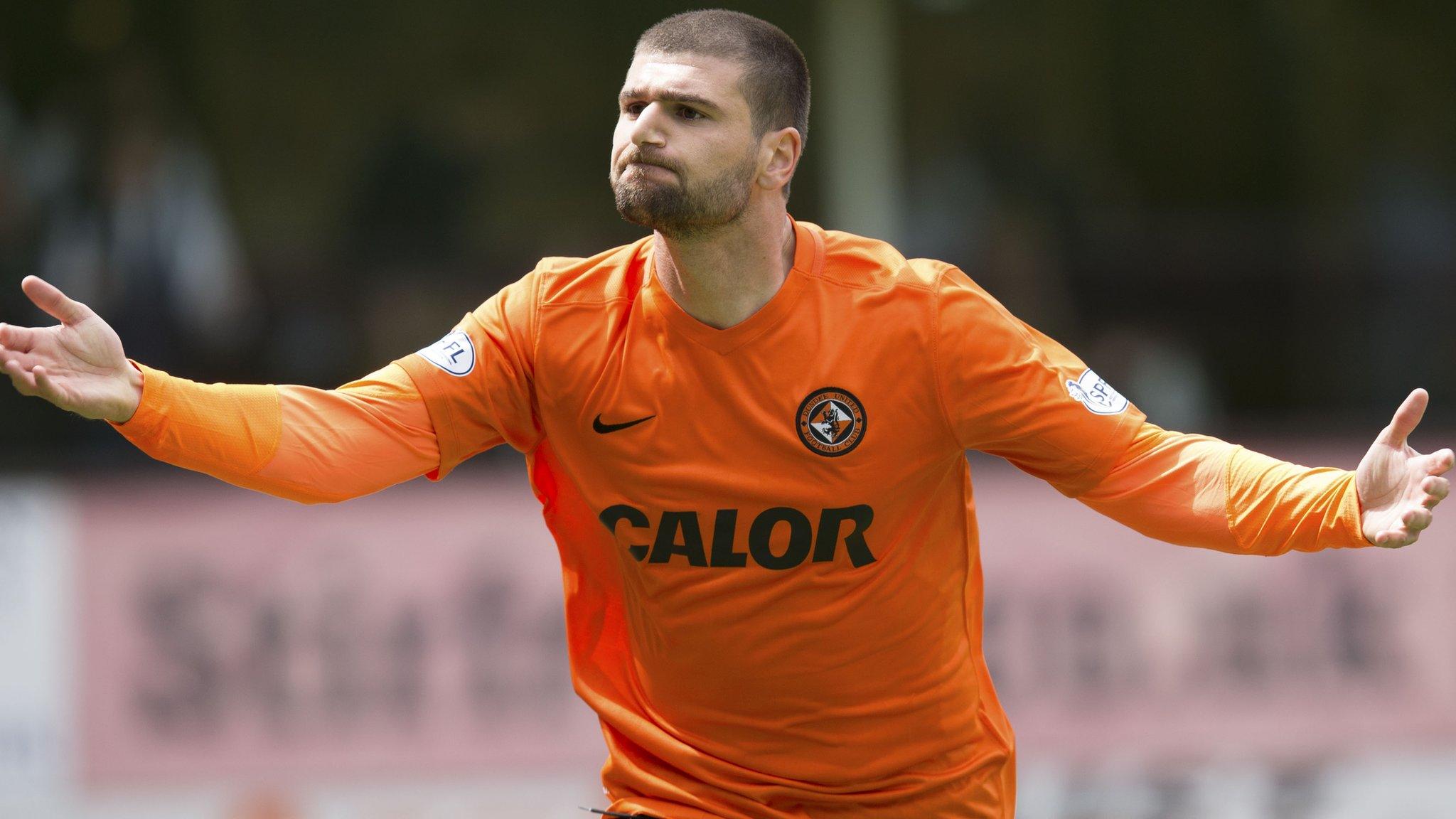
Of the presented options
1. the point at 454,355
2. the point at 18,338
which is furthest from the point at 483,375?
the point at 18,338

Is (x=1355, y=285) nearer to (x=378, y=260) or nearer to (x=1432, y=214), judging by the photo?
(x=1432, y=214)

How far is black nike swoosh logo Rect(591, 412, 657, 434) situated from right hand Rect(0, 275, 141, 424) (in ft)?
3.38

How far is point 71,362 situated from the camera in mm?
3658

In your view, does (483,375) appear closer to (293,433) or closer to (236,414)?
(293,433)

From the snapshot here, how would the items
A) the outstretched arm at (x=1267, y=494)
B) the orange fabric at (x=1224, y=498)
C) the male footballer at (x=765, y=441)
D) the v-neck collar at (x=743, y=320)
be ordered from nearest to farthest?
the outstretched arm at (x=1267, y=494) → the orange fabric at (x=1224, y=498) → the male footballer at (x=765, y=441) → the v-neck collar at (x=743, y=320)

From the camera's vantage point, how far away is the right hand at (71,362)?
11.6ft

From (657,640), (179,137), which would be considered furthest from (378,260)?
(657,640)

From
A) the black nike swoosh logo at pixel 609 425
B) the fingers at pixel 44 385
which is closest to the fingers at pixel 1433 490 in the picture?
the black nike swoosh logo at pixel 609 425

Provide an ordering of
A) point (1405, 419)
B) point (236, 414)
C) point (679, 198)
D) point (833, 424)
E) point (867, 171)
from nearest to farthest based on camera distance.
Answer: point (1405, 419) < point (236, 414) < point (679, 198) < point (833, 424) < point (867, 171)

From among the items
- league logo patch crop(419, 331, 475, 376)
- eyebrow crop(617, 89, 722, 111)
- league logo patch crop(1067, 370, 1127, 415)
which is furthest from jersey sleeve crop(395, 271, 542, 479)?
league logo patch crop(1067, 370, 1127, 415)

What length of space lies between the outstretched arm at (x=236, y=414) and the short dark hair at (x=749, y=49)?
1.00 metres

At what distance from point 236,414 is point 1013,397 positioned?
174 centimetres

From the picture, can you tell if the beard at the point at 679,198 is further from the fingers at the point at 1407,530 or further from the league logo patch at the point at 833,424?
the fingers at the point at 1407,530

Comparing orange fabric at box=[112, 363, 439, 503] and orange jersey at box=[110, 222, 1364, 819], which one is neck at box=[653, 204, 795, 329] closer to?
orange jersey at box=[110, 222, 1364, 819]
